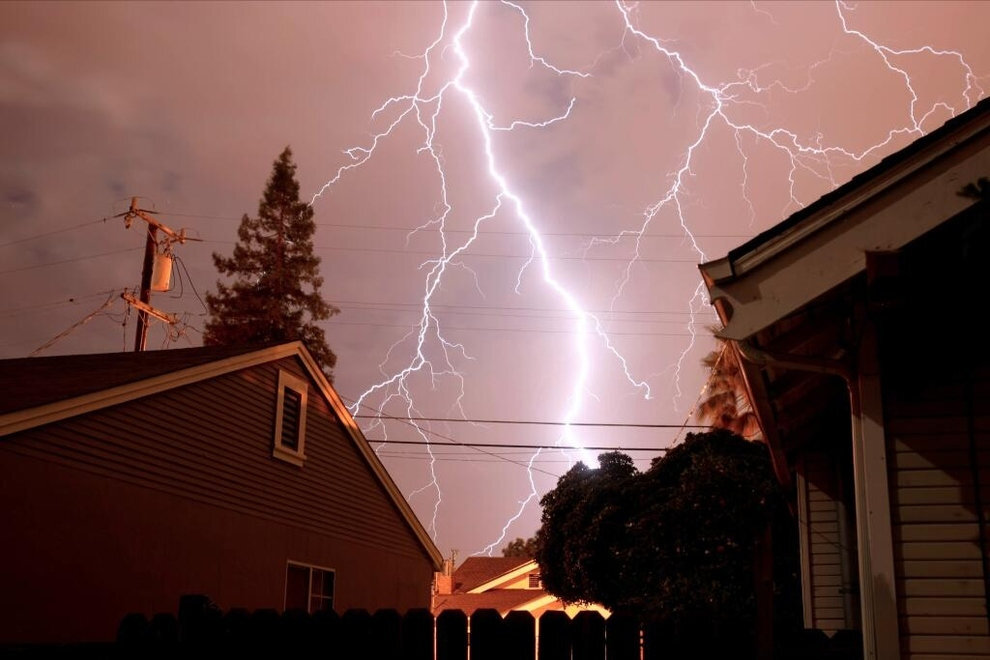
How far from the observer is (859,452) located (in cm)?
475

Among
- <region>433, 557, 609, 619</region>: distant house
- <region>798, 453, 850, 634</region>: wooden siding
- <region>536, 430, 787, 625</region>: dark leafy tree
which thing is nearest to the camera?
<region>798, 453, 850, 634</region>: wooden siding

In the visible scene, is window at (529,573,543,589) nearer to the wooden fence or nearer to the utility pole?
the utility pole

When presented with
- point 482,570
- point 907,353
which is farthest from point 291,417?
point 482,570

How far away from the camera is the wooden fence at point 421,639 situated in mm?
4836

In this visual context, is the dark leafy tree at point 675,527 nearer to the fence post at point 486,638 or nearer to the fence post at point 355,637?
the fence post at point 486,638

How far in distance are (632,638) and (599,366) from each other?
30.7m

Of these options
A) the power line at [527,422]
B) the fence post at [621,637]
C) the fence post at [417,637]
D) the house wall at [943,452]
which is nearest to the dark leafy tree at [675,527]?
the power line at [527,422]

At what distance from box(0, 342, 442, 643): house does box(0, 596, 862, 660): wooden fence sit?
20.9 feet

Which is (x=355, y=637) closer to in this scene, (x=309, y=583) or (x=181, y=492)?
(x=181, y=492)

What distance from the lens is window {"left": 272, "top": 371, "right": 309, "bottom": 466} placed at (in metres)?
16.0

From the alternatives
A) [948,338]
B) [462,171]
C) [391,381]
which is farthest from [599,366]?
[948,338]

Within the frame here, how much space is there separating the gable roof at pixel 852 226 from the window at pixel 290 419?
1239 centimetres

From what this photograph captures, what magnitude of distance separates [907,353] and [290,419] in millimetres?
12843

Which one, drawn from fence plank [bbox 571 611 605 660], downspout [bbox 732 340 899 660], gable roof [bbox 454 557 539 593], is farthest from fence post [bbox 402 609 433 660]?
gable roof [bbox 454 557 539 593]
